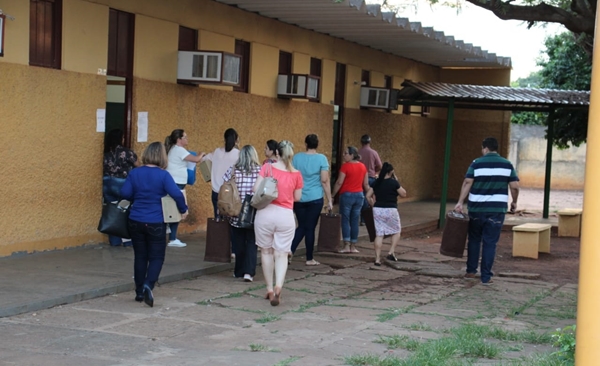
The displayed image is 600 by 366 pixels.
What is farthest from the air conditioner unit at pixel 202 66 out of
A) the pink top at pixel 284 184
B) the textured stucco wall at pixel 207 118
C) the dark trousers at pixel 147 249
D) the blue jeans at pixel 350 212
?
the dark trousers at pixel 147 249

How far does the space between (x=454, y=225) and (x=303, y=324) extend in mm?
3744

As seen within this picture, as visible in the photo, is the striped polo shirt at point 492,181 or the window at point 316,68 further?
the window at point 316,68

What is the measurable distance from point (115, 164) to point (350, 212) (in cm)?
367

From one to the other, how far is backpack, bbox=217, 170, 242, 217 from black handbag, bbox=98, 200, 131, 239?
4.49ft

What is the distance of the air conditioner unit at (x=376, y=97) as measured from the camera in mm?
20406

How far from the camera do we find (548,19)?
1162 cm

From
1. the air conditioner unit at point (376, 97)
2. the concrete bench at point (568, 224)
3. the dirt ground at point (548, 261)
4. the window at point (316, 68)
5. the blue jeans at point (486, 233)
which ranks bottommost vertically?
the dirt ground at point (548, 261)

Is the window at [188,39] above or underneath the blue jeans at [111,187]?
above

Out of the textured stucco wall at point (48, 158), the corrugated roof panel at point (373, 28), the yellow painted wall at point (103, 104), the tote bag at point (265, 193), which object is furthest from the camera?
the corrugated roof panel at point (373, 28)

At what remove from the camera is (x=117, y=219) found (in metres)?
8.86

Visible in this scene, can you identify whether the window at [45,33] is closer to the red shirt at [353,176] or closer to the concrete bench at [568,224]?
the red shirt at [353,176]

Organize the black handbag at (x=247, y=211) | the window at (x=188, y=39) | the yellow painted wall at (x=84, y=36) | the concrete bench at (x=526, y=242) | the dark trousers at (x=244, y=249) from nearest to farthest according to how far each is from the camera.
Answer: the black handbag at (x=247, y=211) → the dark trousers at (x=244, y=249) → the yellow painted wall at (x=84, y=36) → the window at (x=188, y=39) → the concrete bench at (x=526, y=242)

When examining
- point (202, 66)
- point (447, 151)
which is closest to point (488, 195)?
point (202, 66)

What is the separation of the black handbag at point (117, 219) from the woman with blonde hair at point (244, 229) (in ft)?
5.07
